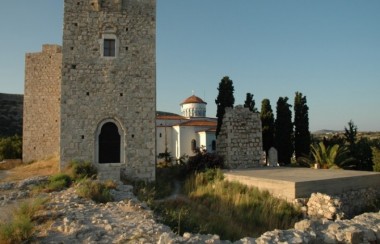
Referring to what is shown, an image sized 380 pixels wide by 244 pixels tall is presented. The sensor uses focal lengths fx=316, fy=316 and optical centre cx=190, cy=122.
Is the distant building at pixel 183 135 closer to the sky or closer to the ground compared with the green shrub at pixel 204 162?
closer to the sky

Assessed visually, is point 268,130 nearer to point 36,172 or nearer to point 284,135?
point 284,135

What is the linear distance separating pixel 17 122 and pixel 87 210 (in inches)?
1060

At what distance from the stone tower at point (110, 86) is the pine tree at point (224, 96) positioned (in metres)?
5.99

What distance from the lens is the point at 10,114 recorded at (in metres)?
29.9

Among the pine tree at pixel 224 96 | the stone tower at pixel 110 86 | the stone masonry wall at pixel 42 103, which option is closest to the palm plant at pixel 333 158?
the pine tree at pixel 224 96

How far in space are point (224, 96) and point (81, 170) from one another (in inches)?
363

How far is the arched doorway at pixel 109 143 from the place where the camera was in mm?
12602

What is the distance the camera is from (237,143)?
49.3 feet

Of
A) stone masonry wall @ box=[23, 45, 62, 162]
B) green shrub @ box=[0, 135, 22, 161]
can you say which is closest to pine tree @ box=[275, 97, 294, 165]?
stone masonry wall @ box=[23, 45, 62, 162]

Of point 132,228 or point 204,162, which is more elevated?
point 204,162

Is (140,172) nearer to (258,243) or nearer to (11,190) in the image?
(11,190)

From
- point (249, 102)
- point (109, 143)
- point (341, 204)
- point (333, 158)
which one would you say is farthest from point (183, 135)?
point (341, 204)

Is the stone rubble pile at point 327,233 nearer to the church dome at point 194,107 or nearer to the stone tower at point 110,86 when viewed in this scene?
the stone tower at point 110,86

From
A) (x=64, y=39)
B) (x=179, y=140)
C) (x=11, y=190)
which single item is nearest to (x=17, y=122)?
(x=179, y=140)
